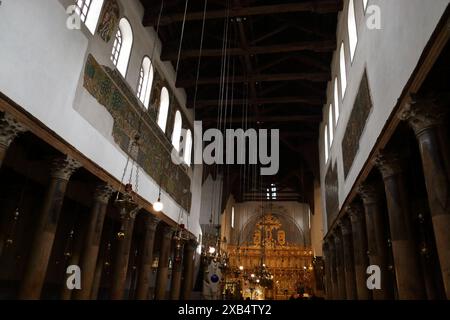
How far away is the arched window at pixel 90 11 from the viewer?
31.2ft

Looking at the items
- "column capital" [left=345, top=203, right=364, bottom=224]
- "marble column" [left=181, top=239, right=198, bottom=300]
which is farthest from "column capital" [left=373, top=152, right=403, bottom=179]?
"marble column" [left=181, top=239, right=198, bottom=300]

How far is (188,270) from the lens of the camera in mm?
19234

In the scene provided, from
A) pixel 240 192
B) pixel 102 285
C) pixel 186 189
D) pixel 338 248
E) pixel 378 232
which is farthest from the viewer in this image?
pixel 240 192

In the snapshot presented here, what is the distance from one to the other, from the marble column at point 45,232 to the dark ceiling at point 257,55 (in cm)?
708

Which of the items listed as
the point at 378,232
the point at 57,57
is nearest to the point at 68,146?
the point at 57,57

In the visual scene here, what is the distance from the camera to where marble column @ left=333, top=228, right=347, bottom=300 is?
46.8ft

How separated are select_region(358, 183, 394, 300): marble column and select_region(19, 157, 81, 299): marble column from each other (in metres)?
7.60

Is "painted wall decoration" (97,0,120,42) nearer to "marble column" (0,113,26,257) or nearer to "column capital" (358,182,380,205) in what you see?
"marble column" (0,113,26,257)

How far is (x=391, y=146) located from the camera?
738cm

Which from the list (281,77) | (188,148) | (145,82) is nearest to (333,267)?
(281,77)

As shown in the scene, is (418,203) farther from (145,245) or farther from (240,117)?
(240,117)

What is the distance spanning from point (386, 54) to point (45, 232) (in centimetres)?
838

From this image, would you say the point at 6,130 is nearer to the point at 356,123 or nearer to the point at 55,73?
the point at 55,73
